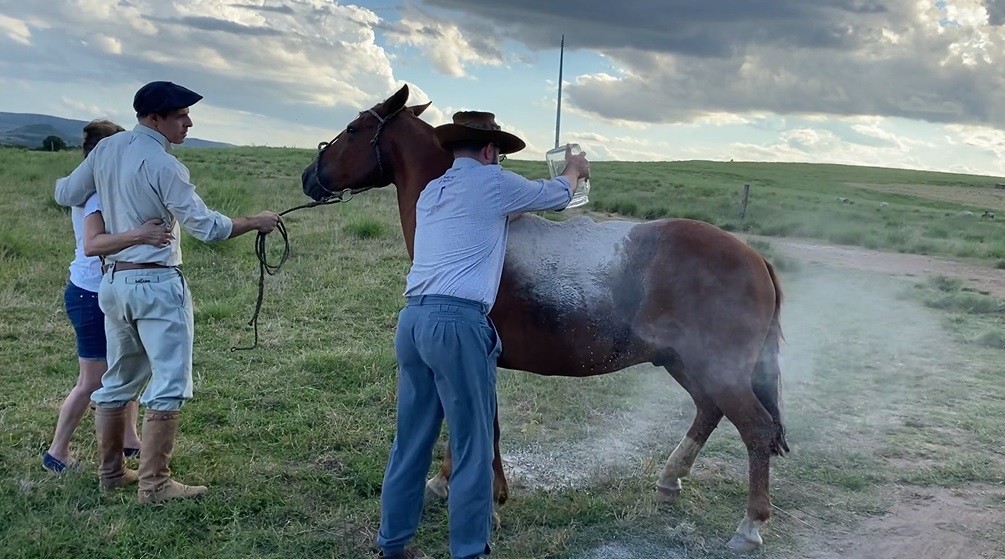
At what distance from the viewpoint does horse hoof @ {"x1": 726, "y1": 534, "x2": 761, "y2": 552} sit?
4234 millimetres

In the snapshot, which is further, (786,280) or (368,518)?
(786,280)

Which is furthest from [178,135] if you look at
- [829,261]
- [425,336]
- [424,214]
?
[829,261]

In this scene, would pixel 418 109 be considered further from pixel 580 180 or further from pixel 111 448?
pixel 111 448

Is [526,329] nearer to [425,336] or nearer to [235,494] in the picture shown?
[425,336]

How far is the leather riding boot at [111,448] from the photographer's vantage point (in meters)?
4.28

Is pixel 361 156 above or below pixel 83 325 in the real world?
above

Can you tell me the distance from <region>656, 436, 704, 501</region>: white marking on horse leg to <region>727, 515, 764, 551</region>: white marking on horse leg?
1.74 ft

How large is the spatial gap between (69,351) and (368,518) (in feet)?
Answer: 13.8

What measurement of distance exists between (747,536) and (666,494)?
2.00ft

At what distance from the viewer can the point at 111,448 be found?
4.35m

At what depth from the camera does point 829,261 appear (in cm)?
1580

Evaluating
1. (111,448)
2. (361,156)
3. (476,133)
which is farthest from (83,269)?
(476,133)

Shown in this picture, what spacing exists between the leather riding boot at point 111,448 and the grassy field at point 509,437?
4.5 inches

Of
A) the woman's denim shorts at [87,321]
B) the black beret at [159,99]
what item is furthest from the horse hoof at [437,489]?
the black beret at [159,99]
